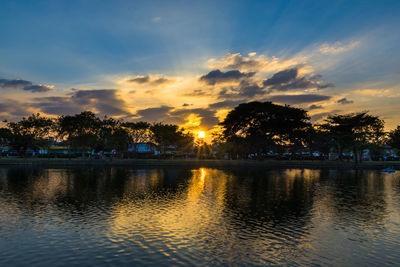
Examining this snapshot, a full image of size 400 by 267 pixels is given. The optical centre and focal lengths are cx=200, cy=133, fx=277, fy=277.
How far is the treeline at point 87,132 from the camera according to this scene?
303ft

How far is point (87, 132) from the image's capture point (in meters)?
94.8

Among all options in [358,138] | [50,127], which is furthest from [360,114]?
[50,127]

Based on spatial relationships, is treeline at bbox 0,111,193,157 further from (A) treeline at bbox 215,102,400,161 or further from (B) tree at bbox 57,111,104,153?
(A) treeline at bbox 215,102,400,161

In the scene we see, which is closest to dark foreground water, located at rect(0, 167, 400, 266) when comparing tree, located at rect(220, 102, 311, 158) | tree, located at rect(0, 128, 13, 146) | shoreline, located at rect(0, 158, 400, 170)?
shoreline, located at rect(0, 158, 400, 170)

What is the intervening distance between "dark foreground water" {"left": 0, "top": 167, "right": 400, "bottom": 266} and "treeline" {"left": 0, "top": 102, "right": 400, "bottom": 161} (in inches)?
2342

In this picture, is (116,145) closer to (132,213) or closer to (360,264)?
(132,213)

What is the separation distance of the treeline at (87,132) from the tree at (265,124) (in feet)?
80.6

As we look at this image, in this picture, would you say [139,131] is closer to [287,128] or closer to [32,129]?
[32,129]

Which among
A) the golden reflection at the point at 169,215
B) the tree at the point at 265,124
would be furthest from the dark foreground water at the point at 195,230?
the tree at the point at 265,124

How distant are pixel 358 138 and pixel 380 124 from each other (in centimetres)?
1815

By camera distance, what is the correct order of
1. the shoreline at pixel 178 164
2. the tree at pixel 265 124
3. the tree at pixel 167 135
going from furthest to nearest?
the tree at pixel 167 135 → the tree at pixel 265 124 → the shoreline at pixel 178 164

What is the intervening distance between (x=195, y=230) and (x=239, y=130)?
257ft

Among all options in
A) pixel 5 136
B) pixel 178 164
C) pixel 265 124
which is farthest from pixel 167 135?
pixel 5 136

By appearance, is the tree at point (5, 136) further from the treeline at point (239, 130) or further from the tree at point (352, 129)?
the tree at point (352, 129)
